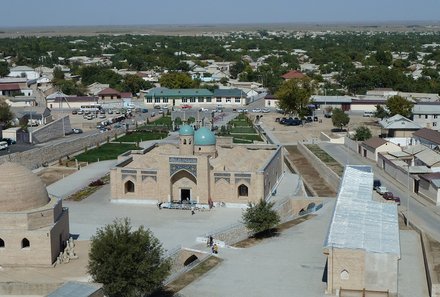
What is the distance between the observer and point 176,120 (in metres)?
67.6

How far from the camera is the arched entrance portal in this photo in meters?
34.9

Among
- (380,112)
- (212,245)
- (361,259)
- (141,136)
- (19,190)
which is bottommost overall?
(141,136)

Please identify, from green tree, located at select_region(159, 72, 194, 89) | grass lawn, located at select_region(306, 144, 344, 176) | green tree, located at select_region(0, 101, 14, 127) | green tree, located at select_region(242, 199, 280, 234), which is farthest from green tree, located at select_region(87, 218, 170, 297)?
green tree, located at select_region(159, 72, 194, 89)

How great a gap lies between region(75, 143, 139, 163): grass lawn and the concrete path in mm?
2128

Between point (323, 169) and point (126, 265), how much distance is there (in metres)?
25.4

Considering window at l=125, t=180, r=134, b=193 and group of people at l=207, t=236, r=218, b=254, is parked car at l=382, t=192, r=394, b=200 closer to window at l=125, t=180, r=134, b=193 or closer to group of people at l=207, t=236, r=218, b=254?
group of people at l=207, t=236, r=218, b=254

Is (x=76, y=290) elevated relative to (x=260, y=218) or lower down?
elevated

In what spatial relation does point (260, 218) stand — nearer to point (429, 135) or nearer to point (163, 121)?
point (429, 135)

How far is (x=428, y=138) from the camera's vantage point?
49500 mm

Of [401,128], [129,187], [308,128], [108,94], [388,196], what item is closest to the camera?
[129,187]

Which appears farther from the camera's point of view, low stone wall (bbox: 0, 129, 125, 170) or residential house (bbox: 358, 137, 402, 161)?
residential house (bbox: 358, 137, 402, 161)

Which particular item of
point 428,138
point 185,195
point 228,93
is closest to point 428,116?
point 428,138

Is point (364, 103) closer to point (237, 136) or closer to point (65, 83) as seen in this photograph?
point (237, 136)

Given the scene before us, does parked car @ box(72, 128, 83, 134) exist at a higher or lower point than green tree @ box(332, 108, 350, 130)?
lower
